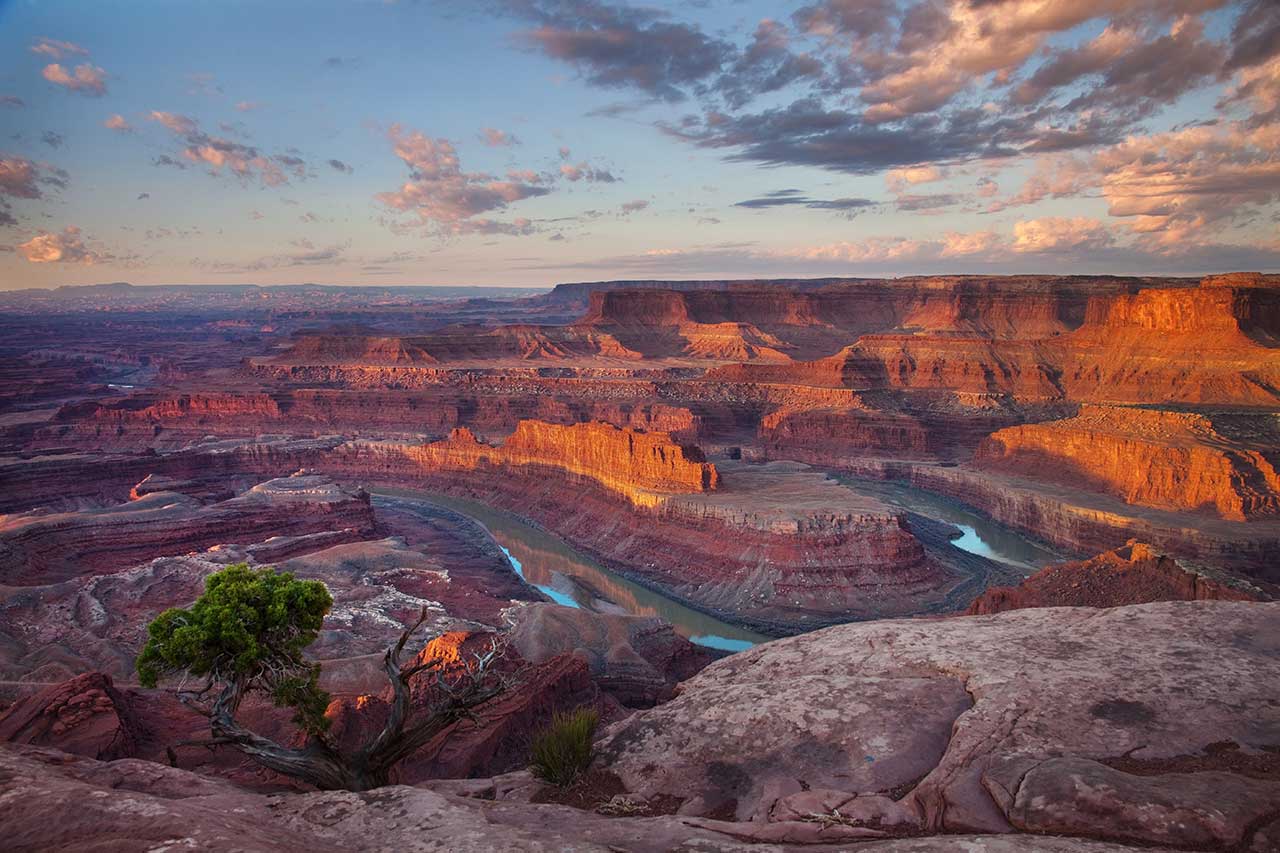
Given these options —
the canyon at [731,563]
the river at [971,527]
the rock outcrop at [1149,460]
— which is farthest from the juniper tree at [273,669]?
the rock outcrop at [1149,460]

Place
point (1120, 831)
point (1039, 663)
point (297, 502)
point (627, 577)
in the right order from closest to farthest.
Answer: point (1120, 831)
point (1039, 663)
point (627, 577)
point (297, 502)

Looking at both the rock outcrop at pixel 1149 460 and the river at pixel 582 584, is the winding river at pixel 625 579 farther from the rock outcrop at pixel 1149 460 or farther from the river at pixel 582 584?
the rock outcrop at pixel 1149 460

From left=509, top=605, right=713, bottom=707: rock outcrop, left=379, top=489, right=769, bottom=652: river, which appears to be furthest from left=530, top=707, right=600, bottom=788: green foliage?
left=379, top=489, right=769, bottom=652: river

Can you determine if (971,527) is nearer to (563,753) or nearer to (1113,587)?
(1113,587)

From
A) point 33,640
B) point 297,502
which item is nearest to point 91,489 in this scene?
point 297,502

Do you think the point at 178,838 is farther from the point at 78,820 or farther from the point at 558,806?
the point at 558,806

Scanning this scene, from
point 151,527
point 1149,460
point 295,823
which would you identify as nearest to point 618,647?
point 295,823
